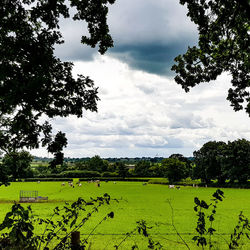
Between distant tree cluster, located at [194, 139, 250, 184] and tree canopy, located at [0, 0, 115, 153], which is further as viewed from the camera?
distant tree cluster, located at [194, 139, 250, 184]

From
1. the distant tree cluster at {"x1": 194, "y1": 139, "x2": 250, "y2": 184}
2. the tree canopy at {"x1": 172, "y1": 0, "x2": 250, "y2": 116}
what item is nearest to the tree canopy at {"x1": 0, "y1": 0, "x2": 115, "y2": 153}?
the tree canopy at {"x1": 172, "y1": 0, "x2": 250, "y2": 116}

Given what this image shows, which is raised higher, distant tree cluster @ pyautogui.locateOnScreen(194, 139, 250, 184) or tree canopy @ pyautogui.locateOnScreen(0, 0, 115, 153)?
tree canopy @ pyautogui.locateOnScreen(0, 0, 115, 153)

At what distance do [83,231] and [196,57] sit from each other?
11600 mm

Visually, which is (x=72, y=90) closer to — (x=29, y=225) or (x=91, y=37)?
(x=91, y=37)

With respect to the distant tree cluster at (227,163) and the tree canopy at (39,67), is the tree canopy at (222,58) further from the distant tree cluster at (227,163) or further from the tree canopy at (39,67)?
the distant tree cluster at (227,163)

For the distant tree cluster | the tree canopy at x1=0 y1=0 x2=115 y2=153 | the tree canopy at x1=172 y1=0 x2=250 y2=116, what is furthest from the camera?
the distant tree cluster

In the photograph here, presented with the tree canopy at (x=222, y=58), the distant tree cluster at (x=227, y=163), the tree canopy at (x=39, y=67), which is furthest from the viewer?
the distant tree cluster at (x=227, y=163)

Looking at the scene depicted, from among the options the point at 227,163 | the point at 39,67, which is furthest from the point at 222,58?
the point at 227,163

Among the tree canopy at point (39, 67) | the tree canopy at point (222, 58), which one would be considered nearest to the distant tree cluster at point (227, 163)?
the tree canopy at point (222, 58)

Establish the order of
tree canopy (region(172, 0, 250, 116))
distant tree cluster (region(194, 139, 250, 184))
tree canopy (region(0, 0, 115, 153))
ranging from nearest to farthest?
tree canopy (region(0, 0, 115, 153)) < tree canopy (region(172, 0, 250, 116)) < distant tree cluster (region(194, 139, 250, 184))

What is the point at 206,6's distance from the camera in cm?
765

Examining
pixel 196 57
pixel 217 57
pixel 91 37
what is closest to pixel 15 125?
pixel 91 37

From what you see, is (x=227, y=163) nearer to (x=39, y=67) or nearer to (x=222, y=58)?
(x=222, y=58)

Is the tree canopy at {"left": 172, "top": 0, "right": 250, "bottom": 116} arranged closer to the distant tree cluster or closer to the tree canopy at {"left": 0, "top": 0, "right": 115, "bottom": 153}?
the tree canopy at {"left": 0, "top": 0, "right": 115, "bottom": 153}
